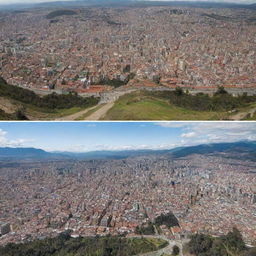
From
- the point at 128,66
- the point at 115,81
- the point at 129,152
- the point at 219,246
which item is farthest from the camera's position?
the point at 128,66

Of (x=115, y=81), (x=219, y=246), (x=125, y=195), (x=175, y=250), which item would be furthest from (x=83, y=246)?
(x=115, y=81)

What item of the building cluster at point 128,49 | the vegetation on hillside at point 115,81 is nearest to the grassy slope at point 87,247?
the building cluster at point 128,49

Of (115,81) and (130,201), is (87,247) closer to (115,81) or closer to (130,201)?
(130,201)

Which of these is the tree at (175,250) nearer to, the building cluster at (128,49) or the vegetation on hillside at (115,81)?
the building cluster at (128,49)

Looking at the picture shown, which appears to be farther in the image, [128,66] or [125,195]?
[128,66]

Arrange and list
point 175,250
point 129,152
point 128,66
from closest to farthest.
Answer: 1. point 175,250
2. point 129,152
3. point 128,66

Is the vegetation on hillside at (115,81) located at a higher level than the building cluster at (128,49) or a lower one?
lower

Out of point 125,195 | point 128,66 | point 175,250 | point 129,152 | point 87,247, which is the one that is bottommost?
point 175,250
